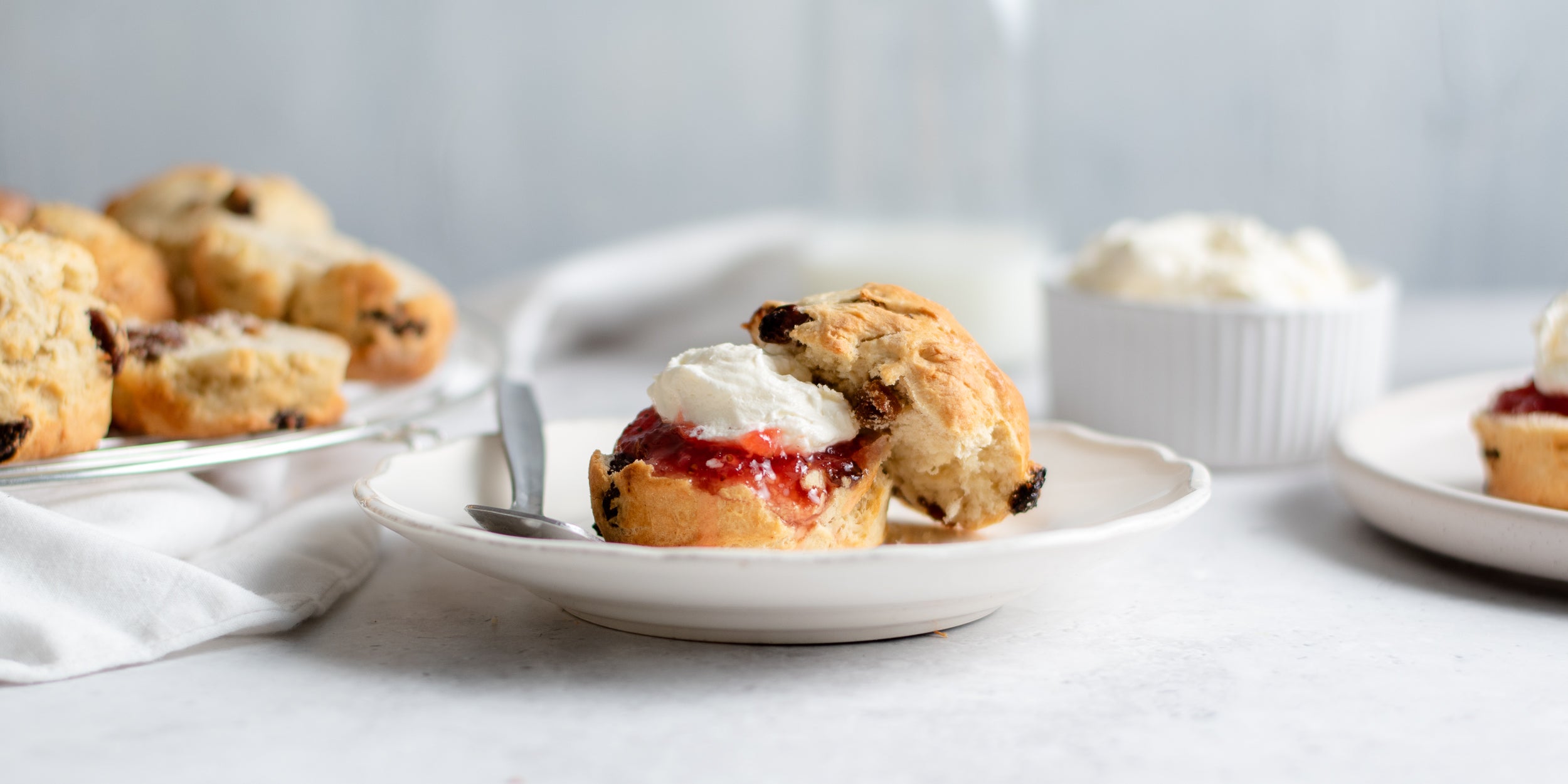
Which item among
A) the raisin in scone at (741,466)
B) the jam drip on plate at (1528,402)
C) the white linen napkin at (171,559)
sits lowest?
the white linen napkin at (171,559)

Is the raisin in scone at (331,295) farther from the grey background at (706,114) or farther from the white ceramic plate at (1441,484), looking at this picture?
the grey background at (706,114)

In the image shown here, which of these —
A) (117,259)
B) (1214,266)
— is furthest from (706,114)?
(117,259)

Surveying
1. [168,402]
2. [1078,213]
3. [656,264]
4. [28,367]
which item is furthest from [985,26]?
[28,367]

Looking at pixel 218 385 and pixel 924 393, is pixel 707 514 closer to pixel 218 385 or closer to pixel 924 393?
pixel 924 393

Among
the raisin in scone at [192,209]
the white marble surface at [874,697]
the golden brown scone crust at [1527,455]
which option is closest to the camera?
the white marble surface at [874,697]

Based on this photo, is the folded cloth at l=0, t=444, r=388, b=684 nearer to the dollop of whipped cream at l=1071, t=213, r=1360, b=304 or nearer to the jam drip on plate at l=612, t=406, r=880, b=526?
the jam drip on plate at l=612, t=406, r=880, b=526

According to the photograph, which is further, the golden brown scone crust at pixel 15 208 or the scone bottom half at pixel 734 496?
the golden brown scone crust at pixel 15 208

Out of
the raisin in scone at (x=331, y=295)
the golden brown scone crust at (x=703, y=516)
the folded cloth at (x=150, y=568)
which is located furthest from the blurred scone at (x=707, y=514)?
the raisin in scone at (x=331, y=295)
